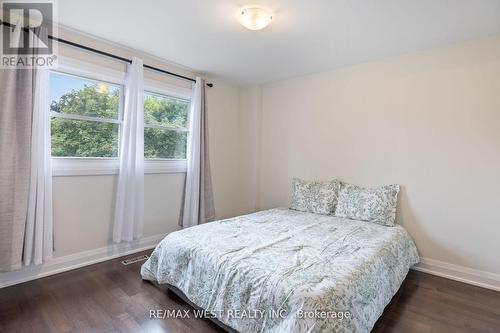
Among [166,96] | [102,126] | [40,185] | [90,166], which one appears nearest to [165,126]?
[166,96]

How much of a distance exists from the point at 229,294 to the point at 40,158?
2.01 m

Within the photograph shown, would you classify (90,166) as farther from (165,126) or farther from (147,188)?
(165,126)

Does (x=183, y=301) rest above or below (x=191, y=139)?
below

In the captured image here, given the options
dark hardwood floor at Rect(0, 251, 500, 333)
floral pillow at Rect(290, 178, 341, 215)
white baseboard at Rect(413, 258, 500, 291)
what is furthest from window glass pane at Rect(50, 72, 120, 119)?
white baseboard at Rect(413, 258, 500, 291)

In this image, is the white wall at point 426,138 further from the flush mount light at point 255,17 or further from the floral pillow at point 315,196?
the flush mount light at point 255,17

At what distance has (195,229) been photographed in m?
2.38

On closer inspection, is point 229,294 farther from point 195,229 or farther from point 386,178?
point 386,178

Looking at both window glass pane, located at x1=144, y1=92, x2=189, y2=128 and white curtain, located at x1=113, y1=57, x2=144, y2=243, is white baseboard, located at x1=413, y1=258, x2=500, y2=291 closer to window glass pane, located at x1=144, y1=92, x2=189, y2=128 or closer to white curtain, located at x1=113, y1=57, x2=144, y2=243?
white curtain, located at x1=113, y1=57, x2=144, y2=243

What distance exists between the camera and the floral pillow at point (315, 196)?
3.20 metres

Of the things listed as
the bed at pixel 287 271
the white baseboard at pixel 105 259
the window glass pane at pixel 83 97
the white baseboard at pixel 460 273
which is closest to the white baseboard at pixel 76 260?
the white baseboard at pixel 105 259

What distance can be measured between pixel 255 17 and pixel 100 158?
2.11m

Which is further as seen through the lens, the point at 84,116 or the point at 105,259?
the point at 105,259

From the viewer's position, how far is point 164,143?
11.1 feet

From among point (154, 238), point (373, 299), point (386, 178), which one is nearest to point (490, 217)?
point (386, 178)
